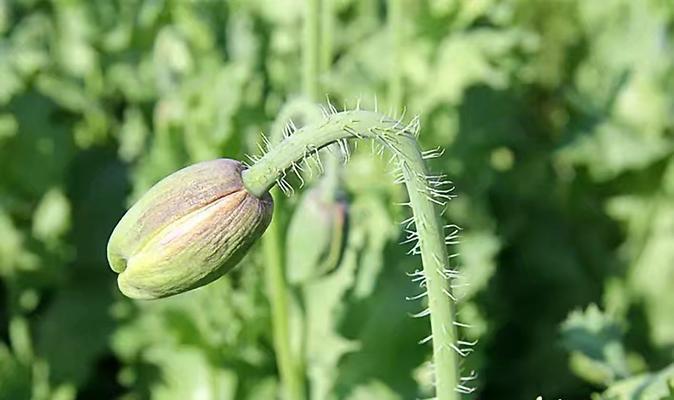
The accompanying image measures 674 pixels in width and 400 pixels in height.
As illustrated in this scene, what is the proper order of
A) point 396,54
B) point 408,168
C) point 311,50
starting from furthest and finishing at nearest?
point 396,54 → point 311,50 → point 408,168

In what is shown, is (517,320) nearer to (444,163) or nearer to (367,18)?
(444,163)

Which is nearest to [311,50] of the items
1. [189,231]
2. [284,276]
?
[284,276]

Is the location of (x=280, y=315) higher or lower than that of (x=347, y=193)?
lower

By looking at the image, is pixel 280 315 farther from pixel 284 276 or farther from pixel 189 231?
pixel 189 231

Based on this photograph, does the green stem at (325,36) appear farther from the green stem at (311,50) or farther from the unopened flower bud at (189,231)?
the unopened flower bud at (189,231)

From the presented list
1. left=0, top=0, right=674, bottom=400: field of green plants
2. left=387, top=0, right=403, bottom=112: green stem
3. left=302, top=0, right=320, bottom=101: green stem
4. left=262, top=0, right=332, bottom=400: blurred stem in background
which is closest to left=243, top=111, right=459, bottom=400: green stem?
left=262, top=0, right=332, bottom=400: blurred stem in background
